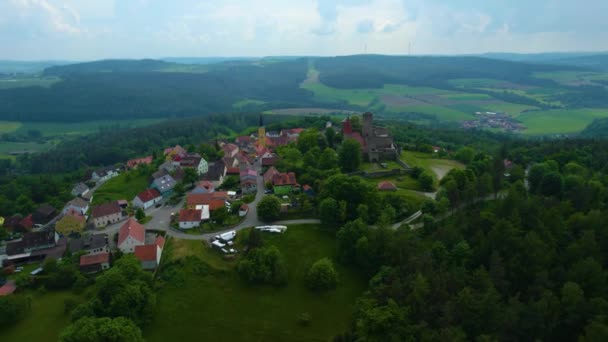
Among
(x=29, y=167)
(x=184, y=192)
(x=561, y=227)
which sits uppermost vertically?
(x=561, y=227)

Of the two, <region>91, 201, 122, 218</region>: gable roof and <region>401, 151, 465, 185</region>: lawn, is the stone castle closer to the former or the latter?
<region>401, 151, 465, 185</region>: lawn

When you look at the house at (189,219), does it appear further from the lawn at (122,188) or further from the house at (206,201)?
the lawn at (122,188)

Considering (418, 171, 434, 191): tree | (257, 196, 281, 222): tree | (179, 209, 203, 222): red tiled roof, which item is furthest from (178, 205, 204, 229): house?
(418, 171, 434, 191): tree

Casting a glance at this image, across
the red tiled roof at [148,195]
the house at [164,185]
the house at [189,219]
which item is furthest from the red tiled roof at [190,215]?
the house at [164,185]

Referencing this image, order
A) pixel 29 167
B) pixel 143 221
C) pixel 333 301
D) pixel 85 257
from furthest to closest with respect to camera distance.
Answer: pixel 29 167, pixel 143 221, pixel 85 257, pixel 333 301

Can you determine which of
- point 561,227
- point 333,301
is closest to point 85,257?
point 333,301

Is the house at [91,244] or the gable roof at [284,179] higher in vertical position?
the gable roof at [284,179]

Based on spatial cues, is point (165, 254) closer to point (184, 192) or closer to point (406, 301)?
point (184, 192)
